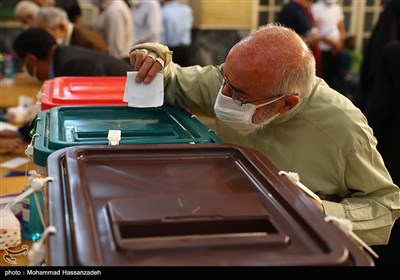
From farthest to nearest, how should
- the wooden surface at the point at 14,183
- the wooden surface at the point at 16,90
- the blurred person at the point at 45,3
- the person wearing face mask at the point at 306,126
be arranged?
the blurred person at the point at 45,3, the wooden surface at the point at 16,90, the wooden surface at the point at 14,183, the person wearing face mask at the point at 306,126

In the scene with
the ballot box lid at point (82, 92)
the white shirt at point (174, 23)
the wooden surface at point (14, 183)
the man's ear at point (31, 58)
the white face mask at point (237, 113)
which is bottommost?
the wooden surface at point (14, 183)

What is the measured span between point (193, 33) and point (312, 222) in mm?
6341

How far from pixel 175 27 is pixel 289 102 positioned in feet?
15.2

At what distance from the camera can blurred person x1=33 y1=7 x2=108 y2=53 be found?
3.84 meters

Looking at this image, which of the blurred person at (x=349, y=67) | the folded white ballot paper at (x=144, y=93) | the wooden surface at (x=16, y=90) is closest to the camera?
the folded white ballot paper at (x=144, y=93)

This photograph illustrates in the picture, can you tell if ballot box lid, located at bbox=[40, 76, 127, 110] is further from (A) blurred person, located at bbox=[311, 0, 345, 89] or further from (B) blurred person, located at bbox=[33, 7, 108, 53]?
(A) blurred person, located at bbox=[311, 0, 345, 89]

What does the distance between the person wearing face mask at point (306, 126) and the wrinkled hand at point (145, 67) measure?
30 centimetres

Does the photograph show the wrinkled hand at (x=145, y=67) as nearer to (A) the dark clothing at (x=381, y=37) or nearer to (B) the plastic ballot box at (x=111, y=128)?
(B) the plastic ballot box at (x=111, y=128)

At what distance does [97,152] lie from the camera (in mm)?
1274

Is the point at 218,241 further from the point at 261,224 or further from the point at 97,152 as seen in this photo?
the point at 97,152

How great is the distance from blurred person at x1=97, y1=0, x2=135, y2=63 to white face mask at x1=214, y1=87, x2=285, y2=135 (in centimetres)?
327

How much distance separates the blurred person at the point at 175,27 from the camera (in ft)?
20.0

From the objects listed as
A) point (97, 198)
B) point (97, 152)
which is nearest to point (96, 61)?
point (97, 152)

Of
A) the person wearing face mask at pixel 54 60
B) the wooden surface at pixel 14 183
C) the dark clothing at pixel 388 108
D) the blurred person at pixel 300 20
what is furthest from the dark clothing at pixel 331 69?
the wooden surface at pixel 14 183
